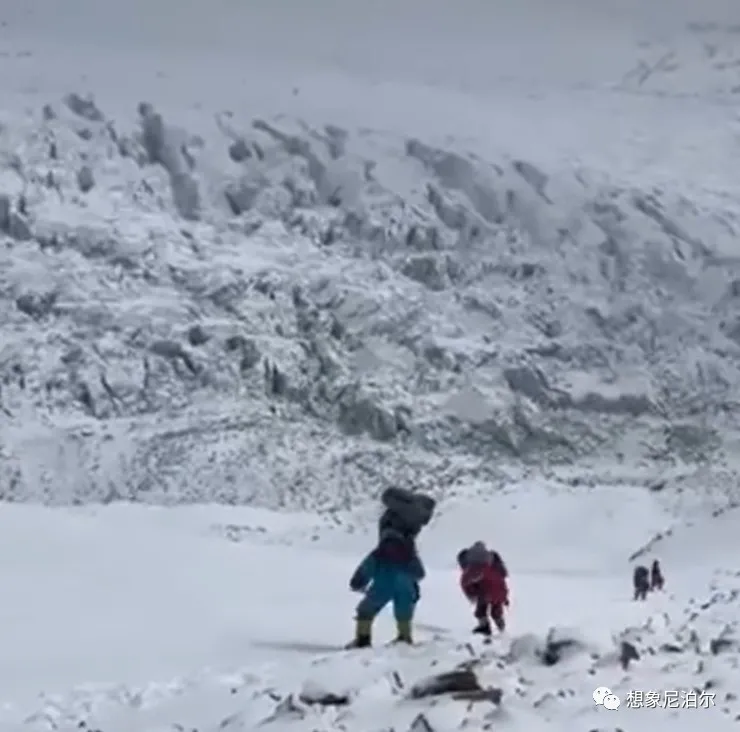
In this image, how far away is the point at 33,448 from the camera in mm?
97000

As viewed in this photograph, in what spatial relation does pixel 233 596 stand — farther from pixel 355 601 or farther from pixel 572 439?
pixel 572 439

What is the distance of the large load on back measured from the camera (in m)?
13.0

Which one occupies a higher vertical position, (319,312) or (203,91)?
(203,91)

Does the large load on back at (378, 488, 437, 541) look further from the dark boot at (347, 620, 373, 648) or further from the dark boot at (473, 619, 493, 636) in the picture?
the dark boot at (473, 619, 493, 636)

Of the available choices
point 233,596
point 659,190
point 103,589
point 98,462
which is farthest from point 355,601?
point 659,190

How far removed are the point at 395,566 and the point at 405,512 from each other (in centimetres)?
48

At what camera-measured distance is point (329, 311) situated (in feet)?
382

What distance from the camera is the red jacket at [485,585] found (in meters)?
15.4

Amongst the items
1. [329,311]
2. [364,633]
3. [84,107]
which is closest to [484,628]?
[364,633]

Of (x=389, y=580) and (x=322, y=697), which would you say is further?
(x=389, y=580)

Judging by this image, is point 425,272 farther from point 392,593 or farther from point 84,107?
point 392,593

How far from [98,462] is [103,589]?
77.3 metres

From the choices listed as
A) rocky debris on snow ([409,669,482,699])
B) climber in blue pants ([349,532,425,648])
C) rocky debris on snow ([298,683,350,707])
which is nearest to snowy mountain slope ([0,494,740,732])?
rocky debris on snow ([298,683,350,707])

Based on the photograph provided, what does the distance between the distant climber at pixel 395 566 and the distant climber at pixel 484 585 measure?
7.34 feet
